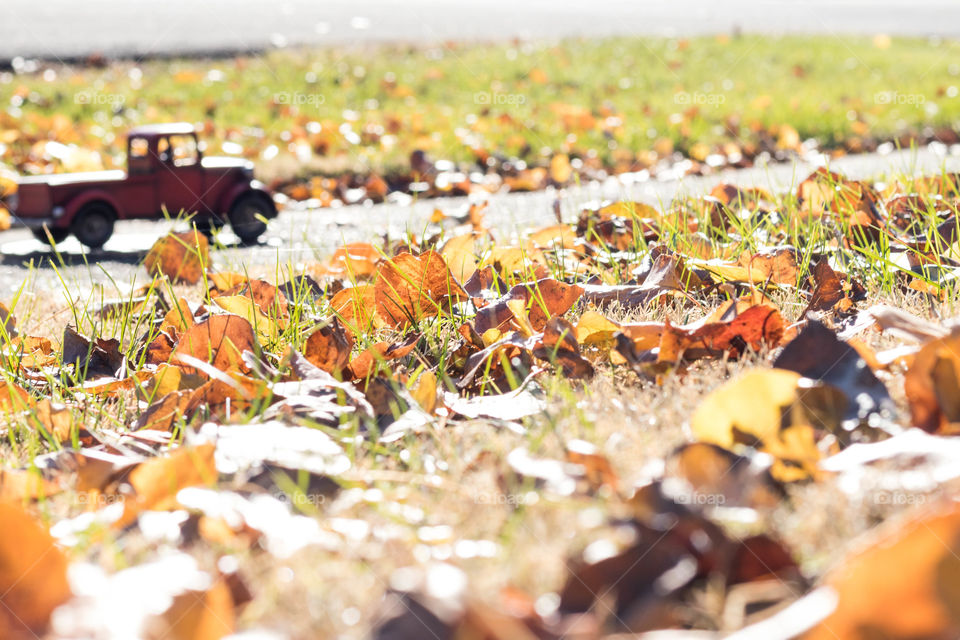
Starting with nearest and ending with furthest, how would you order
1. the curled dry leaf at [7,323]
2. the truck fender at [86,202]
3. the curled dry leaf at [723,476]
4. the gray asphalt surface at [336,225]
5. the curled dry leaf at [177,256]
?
the curled dry leaf at [723,476] → the curled dry leaf at [7,323] → the curled dry leaf at [177,256] → the gray asphalt surface at [336,225] → the truck fender at [86,202]

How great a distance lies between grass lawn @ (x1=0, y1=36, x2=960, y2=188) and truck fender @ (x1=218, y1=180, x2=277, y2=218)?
709mm

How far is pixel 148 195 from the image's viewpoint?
17.5 ft

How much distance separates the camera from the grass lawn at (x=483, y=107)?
21.7 feet

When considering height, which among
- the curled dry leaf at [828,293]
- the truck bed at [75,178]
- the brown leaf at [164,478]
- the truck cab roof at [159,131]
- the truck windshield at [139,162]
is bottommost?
the truck bed at [75,178]

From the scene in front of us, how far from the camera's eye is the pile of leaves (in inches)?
32.8

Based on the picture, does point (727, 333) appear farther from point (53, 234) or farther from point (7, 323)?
point (53, 234)

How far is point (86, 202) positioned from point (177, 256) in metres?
2.71

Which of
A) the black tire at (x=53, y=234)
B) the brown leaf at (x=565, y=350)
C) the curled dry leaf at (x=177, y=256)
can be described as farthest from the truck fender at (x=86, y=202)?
the brown leaf at (x=565, y=350)

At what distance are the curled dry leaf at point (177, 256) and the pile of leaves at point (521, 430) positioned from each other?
0.39 ft

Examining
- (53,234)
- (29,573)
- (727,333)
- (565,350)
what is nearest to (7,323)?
(565,350)

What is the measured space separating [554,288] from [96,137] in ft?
19.9

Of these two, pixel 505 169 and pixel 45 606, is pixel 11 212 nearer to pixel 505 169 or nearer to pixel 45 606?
pixel 505 169

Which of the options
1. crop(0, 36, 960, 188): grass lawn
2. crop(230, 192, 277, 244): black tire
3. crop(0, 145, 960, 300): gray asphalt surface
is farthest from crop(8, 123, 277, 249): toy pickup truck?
crop(0, 36, 960, 188): grass lawn

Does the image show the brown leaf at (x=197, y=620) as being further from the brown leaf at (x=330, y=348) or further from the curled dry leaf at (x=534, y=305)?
the curled dry leaf at (x=534, y=305)
